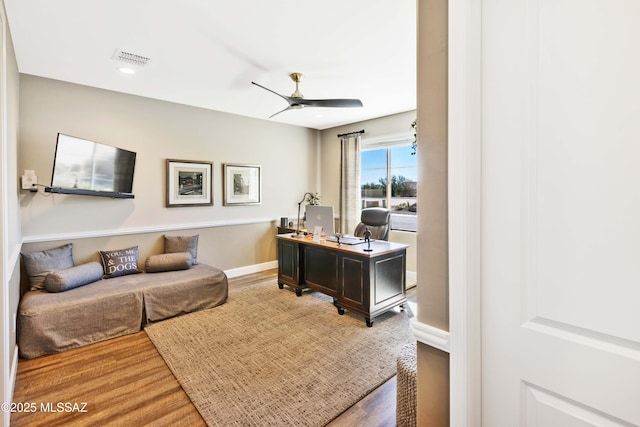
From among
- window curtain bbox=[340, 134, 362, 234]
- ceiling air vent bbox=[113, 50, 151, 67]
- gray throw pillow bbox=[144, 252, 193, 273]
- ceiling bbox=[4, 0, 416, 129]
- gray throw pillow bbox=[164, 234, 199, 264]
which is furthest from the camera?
window curtain bbox=[340, 134, 362, 234]

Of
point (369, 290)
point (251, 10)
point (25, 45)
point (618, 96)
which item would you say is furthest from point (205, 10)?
point (369, 290)

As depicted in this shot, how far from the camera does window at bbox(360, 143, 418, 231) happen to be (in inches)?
197

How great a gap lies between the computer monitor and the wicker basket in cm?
222

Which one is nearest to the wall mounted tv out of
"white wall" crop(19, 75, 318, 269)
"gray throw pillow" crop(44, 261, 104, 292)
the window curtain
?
"white wall" crop(19, 75, 318, 269)

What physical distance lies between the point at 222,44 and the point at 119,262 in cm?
288

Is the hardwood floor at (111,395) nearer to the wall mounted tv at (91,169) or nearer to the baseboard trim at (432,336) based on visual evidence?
the baseboard trim at (432,336)

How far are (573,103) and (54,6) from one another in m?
3.12

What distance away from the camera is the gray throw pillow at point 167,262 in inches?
147

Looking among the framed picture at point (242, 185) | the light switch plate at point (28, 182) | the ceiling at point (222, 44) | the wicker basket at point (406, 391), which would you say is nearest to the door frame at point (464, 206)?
the wicker basket at point (406, 391)

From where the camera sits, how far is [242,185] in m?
5.11

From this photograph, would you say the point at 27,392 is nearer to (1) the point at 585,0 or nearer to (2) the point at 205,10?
(2) the point at 205,10

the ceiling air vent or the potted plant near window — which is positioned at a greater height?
the ceiling air vent

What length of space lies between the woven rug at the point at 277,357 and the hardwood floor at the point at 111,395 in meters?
0.09

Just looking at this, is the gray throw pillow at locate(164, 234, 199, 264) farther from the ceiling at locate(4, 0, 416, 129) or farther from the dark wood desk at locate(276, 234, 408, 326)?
the ceiling at locate(4, 0, 416, 129)
